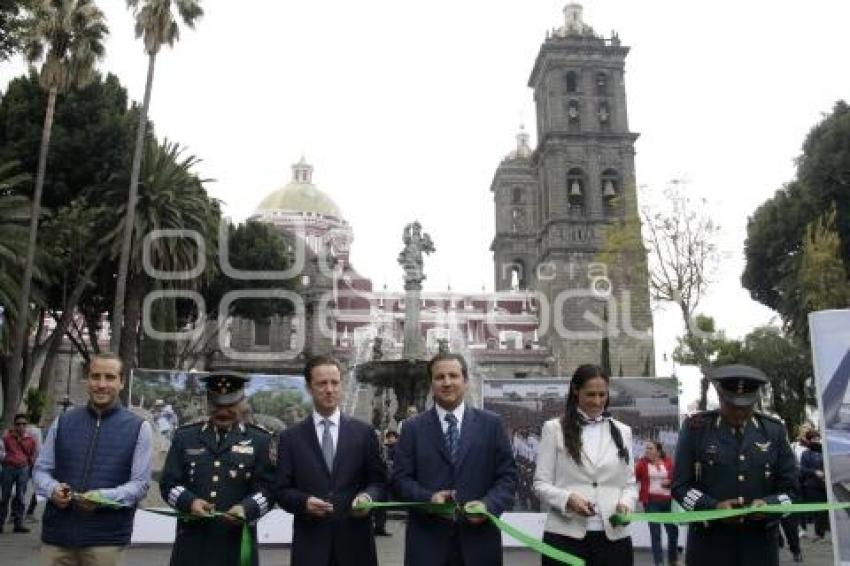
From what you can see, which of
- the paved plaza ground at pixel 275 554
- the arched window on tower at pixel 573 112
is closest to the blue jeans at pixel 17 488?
the paved plaza ground at pixel 275 554

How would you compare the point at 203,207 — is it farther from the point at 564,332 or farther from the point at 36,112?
the point at 564,332

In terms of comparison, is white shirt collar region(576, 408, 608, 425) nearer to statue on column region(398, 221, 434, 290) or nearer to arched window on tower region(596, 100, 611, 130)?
statue on column region(398, 221, 434, 290)

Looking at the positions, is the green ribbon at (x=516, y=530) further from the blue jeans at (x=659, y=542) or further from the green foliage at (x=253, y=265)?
the green foliage at (x=253, y=265)

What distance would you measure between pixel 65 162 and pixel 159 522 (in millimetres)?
17836

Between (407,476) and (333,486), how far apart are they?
1.51ft

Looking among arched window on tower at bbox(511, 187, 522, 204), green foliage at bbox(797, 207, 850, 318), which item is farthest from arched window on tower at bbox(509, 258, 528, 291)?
green foliage at bbox(797, 207, 850, 318)

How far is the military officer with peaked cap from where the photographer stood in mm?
4699

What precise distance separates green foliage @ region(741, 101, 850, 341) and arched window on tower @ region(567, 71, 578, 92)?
20126mm

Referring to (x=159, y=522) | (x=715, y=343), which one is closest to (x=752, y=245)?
(x=715, y=343)

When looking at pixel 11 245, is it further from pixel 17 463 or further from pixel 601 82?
pixel 601 82

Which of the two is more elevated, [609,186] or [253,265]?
[609,186]

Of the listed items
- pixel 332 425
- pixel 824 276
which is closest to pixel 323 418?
pixel 332 425

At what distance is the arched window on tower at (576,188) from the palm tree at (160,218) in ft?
112

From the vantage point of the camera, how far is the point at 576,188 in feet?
174
